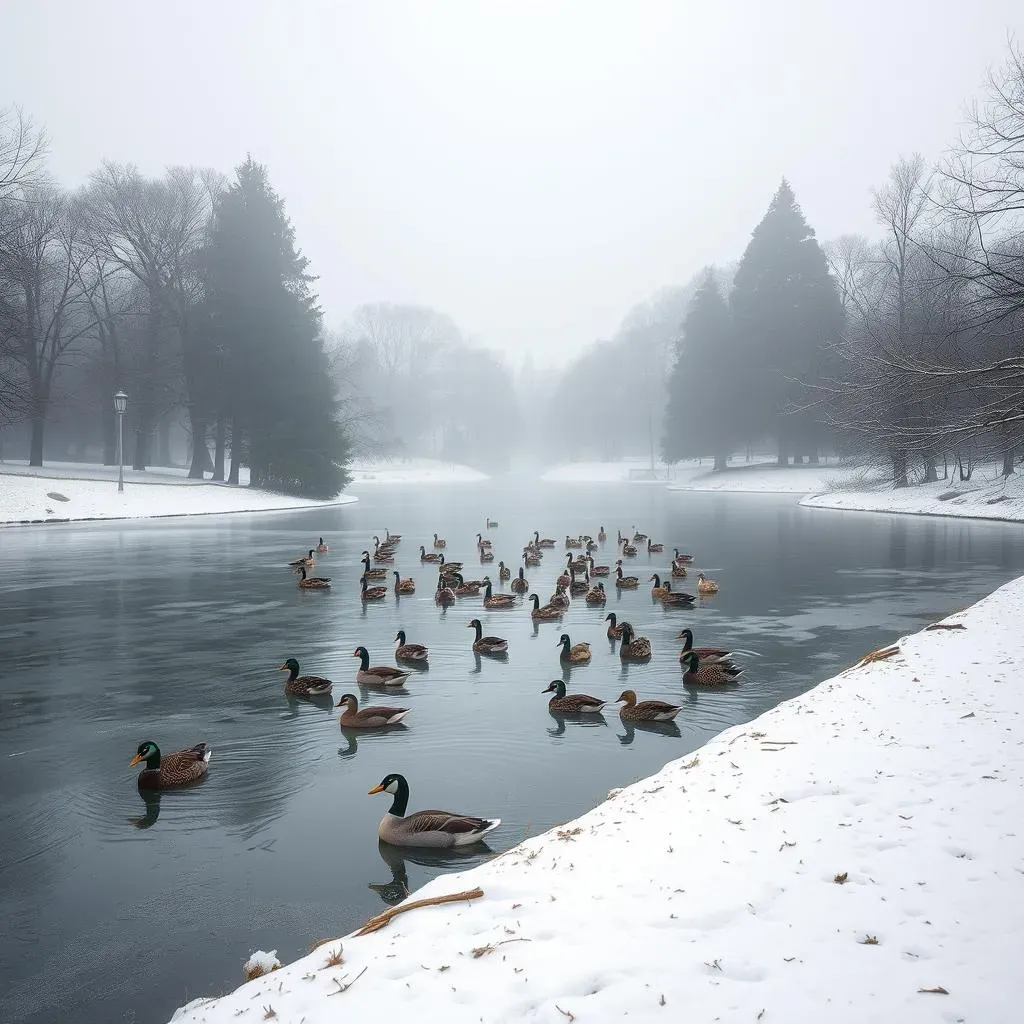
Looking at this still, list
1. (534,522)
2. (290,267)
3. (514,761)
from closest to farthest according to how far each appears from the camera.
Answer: (514,761), (534,522), (290,267)

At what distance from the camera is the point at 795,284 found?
230 feet

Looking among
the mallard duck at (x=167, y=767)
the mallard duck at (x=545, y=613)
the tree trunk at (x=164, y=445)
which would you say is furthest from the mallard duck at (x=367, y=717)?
the tree trunk at (x=164, y=445)

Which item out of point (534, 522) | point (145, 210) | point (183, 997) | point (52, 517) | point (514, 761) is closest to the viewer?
point (183, 997)

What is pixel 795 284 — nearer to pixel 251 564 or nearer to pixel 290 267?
pixel 290 267

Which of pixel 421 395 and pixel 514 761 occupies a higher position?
pixel 421 395

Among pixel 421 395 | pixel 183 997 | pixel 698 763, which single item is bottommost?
pixel 183 997

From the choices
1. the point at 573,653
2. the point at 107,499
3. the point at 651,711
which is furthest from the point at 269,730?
the point at 107,499

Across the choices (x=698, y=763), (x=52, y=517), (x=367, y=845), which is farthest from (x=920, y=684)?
(x=52, y=517)

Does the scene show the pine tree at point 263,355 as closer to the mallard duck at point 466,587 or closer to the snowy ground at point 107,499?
the snowy ground at point 107,499

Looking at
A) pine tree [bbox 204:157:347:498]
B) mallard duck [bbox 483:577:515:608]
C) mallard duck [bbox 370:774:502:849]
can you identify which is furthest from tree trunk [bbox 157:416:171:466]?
mallard duck [bbox 370:774:502:849]

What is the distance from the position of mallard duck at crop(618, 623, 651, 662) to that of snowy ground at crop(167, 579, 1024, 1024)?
6.57 m

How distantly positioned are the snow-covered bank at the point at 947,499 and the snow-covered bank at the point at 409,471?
181ft

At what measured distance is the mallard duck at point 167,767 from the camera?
27.9ft

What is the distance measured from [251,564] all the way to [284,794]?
18.4 metres
